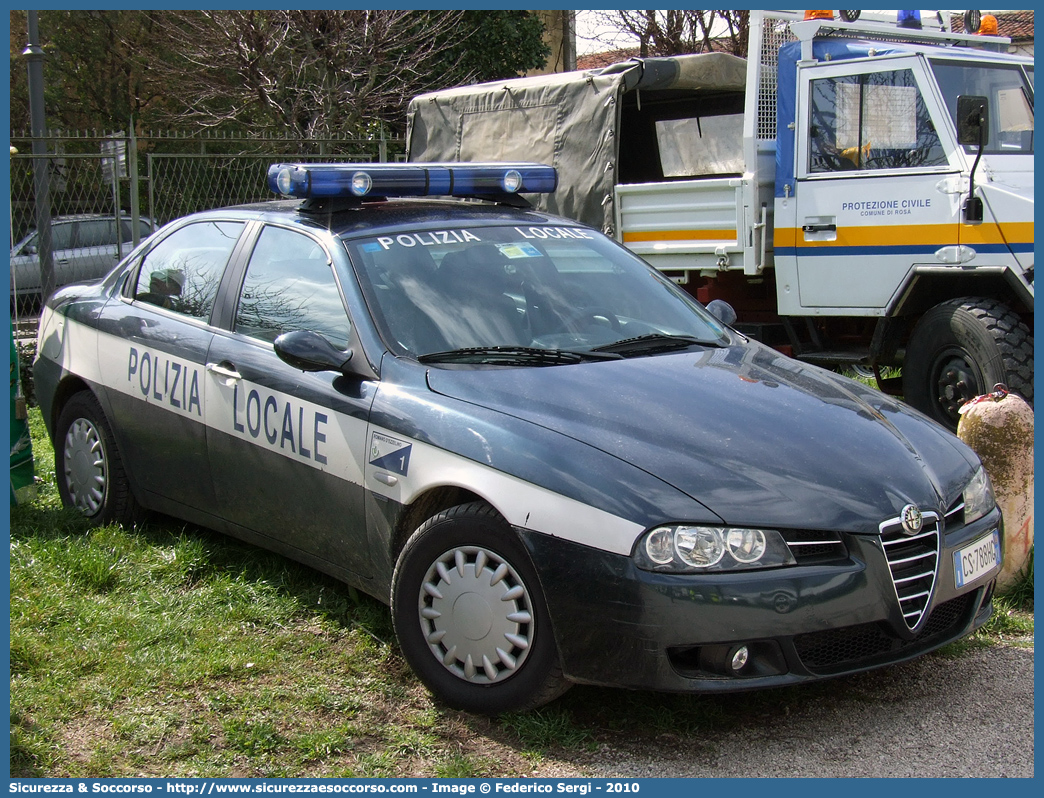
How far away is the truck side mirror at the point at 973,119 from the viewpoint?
6797 millimetres

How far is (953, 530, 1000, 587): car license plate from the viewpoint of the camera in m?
3.49

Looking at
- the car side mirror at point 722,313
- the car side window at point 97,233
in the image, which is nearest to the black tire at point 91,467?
the car side mirror at point 722,313

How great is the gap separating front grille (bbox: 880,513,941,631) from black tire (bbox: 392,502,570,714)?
3.40 feet

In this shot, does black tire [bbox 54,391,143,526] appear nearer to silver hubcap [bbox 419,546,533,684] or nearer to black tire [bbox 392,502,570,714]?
black tire [bbox 392,502,570,714]

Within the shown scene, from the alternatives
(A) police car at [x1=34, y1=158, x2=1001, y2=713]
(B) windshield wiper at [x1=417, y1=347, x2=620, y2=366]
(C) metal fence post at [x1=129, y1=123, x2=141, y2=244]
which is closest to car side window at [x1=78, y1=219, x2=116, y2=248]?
(C) metal fence post at [x1=129, y1=123, x2=141, y2=244]

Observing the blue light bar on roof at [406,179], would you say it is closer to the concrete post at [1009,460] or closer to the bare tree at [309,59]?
the concrete post at [1009,460]

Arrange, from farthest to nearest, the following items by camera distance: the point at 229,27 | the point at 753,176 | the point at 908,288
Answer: the point at 229,27, the point at 753,176, the point at 908,288

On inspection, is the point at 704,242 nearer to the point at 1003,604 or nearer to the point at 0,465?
the point at 1003,604

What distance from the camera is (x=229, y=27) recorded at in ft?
52.1

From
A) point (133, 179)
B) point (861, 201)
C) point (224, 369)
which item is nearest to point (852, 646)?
point (224, 369)

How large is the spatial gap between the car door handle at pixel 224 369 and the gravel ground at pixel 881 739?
2067 millimetres

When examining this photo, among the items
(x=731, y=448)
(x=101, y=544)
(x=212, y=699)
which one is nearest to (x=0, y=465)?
(x=101, y=544)

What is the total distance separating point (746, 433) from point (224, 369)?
216cm

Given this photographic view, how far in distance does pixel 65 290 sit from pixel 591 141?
488cm
